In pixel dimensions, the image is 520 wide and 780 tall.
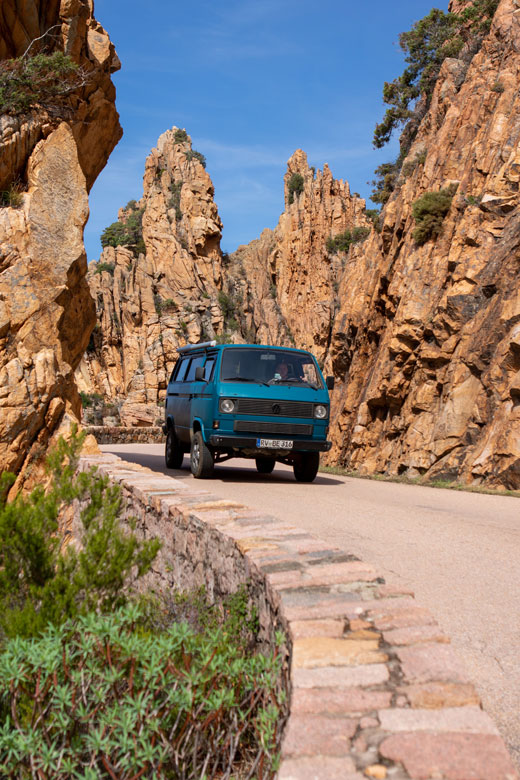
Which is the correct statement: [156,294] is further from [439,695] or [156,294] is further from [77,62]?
[439,695]

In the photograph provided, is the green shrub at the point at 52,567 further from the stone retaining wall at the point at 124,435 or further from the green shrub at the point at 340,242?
the green shrub at the point at 340,242

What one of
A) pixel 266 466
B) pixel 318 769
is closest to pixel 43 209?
pixel 266 466

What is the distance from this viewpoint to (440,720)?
1.99m

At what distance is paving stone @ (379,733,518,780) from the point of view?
1.76 metres

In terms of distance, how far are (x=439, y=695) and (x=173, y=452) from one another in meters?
11.4

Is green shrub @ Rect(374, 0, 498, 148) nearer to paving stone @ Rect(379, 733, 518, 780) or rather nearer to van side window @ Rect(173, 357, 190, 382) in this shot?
van side window @ Rect(173, 357, 190, 382)

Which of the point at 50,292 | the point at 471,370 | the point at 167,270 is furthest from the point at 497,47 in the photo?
the point at 167,270

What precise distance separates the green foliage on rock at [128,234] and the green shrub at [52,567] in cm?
6381

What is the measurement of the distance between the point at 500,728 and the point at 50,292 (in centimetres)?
1228

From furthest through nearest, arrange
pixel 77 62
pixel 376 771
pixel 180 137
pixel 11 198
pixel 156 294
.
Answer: pixel 180 137 → pixel 156 294 → pixel 77 62 → pixel 11 198 → pixel 376 771

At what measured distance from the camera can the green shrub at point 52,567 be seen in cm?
302

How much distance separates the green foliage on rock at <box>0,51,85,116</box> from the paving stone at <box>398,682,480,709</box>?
1468 cm

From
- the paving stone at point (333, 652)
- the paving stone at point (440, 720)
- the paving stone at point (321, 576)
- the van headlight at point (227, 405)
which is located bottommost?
the paving stone at point (440, 720)

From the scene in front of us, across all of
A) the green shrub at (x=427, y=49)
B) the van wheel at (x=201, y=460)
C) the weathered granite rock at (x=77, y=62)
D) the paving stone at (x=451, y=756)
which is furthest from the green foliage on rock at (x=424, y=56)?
the paving stone at (x=451, y=756)
